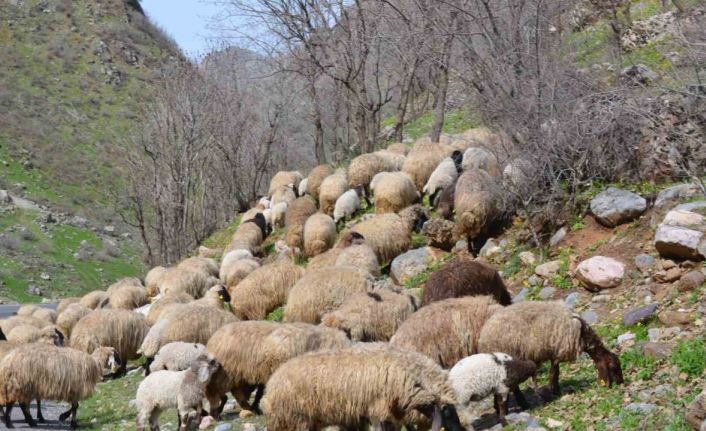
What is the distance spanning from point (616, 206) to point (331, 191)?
10.2 meters

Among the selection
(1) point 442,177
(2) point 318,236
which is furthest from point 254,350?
(1) point 442,177

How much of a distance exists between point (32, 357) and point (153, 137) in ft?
74.2

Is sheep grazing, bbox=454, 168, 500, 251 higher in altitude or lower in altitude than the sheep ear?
higher

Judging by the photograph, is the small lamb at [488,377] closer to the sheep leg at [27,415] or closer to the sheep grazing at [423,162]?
the sheep leg at [27,415]

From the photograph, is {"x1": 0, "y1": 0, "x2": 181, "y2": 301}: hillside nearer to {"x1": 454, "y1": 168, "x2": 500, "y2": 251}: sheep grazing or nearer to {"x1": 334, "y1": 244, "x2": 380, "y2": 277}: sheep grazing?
{"x1": 334, "y1": 244, "x2": 380, "y2": 277}: sheep grazing

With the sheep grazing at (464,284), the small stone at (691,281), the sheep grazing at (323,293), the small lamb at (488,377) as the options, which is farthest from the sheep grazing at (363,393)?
the sheep grazing at (323,293)

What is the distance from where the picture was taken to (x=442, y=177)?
18578 mm

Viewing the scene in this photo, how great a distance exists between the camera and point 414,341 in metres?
9.38

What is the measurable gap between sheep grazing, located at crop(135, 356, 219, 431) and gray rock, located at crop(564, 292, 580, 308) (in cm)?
468

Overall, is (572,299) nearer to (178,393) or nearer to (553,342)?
(553,342)

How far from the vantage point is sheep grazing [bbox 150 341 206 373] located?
11.7 meters

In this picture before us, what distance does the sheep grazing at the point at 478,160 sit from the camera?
17906 mm

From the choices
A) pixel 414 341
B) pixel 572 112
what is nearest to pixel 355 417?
pixel 414 341

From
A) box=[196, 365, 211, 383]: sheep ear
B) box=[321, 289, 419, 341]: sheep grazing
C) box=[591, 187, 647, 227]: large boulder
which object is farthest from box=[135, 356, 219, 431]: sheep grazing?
box=[591, 187, 647, 227]: large boulder
